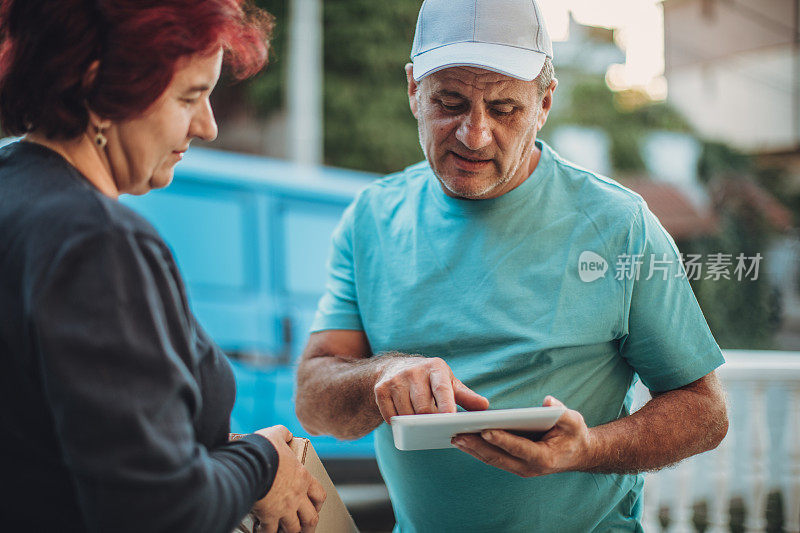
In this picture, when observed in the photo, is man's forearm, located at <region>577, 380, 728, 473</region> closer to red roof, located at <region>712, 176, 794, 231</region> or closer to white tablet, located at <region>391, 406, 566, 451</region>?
white tablet, located at <region>391, 406, 566, 451</region>

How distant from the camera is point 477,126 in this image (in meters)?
1.62

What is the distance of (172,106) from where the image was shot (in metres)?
1.10

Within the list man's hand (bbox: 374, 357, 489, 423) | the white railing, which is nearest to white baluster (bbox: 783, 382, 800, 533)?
the white railing

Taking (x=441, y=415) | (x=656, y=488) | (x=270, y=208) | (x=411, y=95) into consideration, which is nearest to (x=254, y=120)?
(x=270, y=208)

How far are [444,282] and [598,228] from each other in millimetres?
364

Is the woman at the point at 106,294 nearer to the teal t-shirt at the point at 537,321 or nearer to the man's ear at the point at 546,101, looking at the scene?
the teal t-shirt at the point at 537,321

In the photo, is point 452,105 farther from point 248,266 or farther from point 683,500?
point 248,266

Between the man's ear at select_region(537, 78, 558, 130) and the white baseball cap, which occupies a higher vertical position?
the white baseball cap

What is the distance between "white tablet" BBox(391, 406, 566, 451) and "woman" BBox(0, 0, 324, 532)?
221 millimetres

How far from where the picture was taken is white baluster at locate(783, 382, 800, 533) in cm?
339

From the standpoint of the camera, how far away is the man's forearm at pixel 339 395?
5.23ft

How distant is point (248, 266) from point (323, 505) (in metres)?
3.21

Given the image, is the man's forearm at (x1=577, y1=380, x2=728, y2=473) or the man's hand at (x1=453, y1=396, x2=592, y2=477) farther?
the man's forearm at (x1=577, y1=380, x2=728, y2=473)

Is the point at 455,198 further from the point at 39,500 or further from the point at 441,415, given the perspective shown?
the point at 39,500
